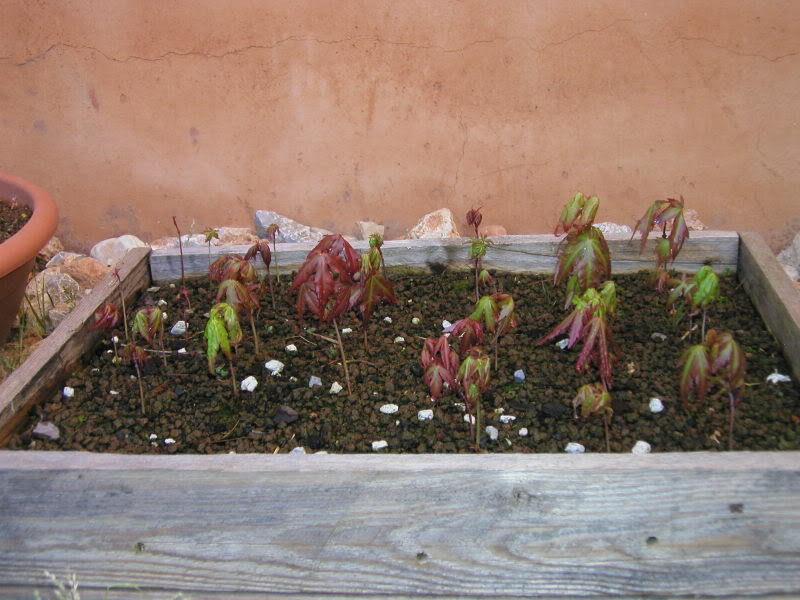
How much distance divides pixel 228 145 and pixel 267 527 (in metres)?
2.60

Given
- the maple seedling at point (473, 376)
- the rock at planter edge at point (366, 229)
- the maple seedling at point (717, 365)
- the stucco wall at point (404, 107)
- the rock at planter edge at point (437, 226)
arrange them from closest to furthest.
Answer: the maple seedling at point (717, 365) < the maple seedling at point (473, 376) < the stucco wall at point (404, 107) < the rock at planter edge at point (437, 226) < the rock at planter edge at point (366, 229)

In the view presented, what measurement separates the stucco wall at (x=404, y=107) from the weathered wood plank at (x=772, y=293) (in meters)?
1.15

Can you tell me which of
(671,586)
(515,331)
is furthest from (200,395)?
(671,586)

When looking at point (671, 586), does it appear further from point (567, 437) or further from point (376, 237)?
point (376, 237)

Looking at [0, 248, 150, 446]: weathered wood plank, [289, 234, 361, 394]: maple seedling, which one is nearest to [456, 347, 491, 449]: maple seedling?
[289, 234, 361, 394]: maple seedling

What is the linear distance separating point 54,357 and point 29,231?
81 centimetres

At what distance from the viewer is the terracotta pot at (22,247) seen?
289 cm

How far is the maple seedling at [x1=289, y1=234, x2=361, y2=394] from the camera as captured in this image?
2268mm

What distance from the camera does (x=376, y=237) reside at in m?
2.69

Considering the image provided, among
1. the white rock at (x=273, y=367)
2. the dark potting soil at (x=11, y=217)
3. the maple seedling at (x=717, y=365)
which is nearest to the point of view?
the maple seedling at (x=717, y=365)

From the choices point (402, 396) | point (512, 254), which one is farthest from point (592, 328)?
point (512, 254)

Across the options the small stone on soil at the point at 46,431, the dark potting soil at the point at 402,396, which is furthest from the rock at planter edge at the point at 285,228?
the small stone on soil at the point at 46,431

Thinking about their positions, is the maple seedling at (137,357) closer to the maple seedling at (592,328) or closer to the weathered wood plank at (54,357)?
the weathered wood plank at (54,357)

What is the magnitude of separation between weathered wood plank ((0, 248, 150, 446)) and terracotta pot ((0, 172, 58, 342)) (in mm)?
368
